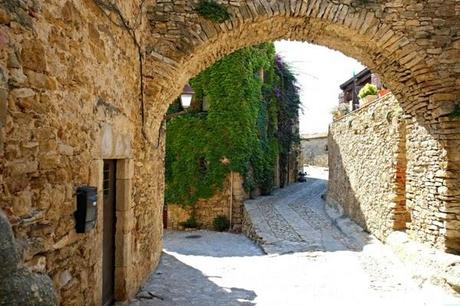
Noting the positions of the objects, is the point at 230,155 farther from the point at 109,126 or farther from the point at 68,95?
the point at 68,95

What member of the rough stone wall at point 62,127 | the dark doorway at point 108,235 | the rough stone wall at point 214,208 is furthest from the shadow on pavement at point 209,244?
the rough stone wall at point 62,127

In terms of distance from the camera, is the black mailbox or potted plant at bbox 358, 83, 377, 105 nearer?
the black mailbox

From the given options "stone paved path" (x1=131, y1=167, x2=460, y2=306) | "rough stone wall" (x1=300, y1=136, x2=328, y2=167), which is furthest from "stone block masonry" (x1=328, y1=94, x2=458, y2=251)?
"rough stone wall" (x1=300, y1=136, x2=328, y2=167)

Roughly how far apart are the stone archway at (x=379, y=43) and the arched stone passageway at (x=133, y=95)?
0.05 feet

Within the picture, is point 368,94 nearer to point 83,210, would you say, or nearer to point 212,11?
point 212,11

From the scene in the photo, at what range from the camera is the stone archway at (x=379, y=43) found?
527 centimetres

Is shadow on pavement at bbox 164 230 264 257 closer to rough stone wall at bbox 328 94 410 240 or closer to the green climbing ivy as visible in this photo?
rough stone wall at bbox 328 94 410 240

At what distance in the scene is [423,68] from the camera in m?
5.45

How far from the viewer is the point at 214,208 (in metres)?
13.6

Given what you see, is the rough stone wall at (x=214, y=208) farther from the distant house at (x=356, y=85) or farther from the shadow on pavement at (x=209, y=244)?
the distant house at (x=356, y=85)

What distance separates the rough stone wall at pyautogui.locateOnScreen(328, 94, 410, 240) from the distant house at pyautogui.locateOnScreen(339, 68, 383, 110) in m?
4.13

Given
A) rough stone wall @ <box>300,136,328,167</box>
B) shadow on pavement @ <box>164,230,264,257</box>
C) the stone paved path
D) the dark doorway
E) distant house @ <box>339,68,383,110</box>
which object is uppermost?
distant house @ <box>339,68,383,110</box>

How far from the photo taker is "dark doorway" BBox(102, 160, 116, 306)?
4.04 meters

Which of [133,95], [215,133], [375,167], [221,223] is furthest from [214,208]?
[133,95]
